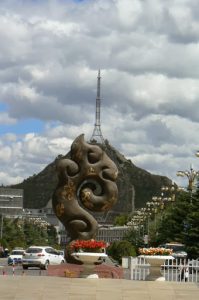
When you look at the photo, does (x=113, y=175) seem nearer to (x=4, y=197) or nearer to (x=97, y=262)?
(x=97, y=262)

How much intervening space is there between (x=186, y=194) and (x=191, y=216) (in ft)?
33.5

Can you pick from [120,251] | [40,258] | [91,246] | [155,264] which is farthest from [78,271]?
[120,251]

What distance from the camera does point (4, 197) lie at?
377ft

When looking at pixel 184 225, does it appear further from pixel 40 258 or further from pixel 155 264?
pixel 155 264

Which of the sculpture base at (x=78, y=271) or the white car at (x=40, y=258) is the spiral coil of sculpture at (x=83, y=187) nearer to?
the sculpture base at (x=78, y=271)

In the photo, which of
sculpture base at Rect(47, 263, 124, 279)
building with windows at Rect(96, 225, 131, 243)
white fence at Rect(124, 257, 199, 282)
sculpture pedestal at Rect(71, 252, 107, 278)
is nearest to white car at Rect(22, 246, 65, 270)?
sculpture base at Rect(47, 263, 124, 279)

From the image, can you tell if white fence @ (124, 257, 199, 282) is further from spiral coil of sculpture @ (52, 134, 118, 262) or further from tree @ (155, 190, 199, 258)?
tree @ (155, 190, 199, 258)

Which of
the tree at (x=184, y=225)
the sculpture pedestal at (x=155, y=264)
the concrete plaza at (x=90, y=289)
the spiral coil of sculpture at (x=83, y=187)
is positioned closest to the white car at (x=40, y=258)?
the spiral coil of sculpture at (x=83, y=187)

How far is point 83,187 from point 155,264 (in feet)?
26.3

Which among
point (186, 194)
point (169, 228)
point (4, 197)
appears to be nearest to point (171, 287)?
point (186, 194)

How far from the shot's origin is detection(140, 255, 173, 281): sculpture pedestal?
2170cm

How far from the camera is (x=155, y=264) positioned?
861 inches

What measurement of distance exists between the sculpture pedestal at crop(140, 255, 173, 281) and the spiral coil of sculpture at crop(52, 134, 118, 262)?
7.27 m

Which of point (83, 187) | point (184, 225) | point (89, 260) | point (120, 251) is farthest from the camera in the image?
point (184, 225)
